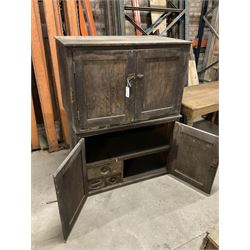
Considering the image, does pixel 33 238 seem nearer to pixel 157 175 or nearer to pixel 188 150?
pixel 157 175

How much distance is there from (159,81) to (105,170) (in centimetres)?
83

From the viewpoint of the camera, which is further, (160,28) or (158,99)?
(160,28)

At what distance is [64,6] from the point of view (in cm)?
189

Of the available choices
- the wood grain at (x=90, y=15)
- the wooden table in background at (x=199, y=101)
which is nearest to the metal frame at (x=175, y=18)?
the wood grain at (x=90, y=15)

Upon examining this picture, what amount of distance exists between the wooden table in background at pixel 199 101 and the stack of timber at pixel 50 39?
1.19 m

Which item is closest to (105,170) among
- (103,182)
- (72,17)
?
(103,182)

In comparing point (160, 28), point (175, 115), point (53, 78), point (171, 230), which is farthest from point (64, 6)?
point (171, 230)

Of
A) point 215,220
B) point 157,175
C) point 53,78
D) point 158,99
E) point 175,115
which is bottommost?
point 215,220

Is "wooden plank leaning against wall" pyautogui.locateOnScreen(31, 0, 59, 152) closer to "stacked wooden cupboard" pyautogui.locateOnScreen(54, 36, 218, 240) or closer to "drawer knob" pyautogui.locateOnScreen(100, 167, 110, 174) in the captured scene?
"stacked wooden cupboard" pyautogui.locateOnScreen(54, 36, 218, 240)

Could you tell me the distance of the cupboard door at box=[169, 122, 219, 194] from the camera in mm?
1630

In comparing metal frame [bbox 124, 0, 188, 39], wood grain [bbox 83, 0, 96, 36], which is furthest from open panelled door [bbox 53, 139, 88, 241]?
metal frame [bbox 124, 0, 188, 39]

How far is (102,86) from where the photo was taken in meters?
1.37

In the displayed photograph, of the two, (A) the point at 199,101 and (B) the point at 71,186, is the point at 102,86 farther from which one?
(A) the point at 199,101

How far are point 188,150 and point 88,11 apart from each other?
1591 mm
